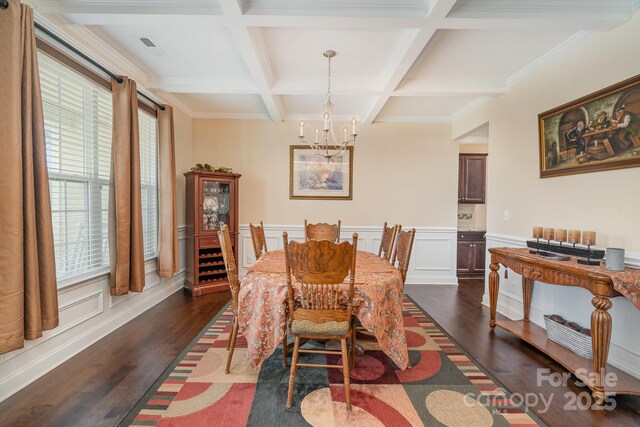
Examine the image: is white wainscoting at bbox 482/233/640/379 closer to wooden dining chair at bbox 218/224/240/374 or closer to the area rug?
the area rug

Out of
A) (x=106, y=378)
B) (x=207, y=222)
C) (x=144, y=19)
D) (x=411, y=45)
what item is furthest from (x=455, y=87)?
(x=106, y=378)

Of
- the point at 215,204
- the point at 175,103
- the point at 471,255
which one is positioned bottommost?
the point at 471,255

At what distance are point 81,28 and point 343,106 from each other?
297 cm

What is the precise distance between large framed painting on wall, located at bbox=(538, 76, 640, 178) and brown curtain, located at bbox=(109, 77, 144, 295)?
4009mm

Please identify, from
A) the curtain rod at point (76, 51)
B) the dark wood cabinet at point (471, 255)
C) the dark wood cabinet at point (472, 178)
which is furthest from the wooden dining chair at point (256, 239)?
the dark wood cabinet at point (472, 178)

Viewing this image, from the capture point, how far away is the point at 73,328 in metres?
2.36

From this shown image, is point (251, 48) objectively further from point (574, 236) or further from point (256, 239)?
point (574, 236)

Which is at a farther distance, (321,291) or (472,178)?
(472,178)

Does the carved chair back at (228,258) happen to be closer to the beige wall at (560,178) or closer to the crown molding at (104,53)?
the crown molding at (104,53)

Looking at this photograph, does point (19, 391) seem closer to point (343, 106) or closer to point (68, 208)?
point (68, 208)

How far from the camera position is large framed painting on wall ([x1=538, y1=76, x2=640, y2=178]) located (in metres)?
2.05

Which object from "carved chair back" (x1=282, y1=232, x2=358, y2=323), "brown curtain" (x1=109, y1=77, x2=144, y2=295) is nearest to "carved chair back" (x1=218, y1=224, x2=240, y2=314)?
"carved chair back" (x1=282, y1=232, x2=358, y2=323)

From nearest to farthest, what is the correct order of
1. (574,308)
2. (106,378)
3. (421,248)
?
(106,378), (574,308), (421,248)

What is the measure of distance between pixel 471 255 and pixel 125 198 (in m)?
5.17
